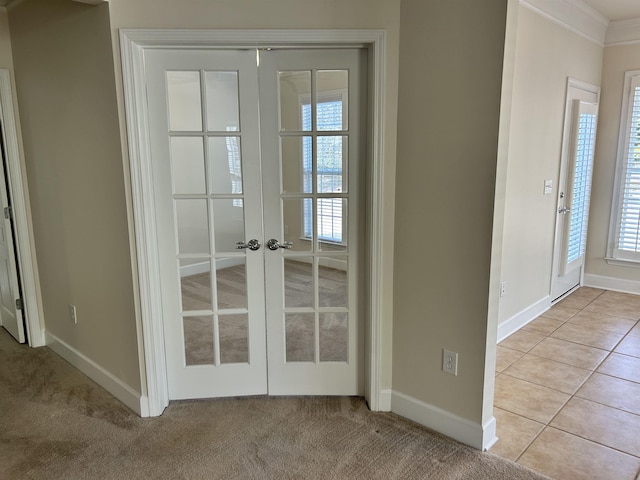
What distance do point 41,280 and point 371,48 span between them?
2.92 meters

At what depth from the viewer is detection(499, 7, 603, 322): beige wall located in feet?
11.5

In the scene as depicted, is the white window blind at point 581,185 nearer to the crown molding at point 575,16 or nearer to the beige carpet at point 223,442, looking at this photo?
the crown molding at point 575,16

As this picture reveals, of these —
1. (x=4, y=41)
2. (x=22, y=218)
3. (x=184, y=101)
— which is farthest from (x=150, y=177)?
(x=4, y=41)

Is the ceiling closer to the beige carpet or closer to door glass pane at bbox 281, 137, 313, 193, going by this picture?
door glass pane at bbox 281, 137, 313, 193

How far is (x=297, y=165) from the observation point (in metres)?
2.64

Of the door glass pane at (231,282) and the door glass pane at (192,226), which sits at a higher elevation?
the door glass pane at (192,226)

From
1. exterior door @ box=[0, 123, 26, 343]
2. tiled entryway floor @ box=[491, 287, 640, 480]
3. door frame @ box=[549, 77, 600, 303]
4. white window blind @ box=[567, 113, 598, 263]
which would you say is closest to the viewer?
tiled entryway floor @ box=[491, 287, 640, 480]

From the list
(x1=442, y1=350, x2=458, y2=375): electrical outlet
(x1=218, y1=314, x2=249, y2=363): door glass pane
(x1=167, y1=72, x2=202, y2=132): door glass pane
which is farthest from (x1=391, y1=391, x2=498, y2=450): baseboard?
(x1=167, y1=72, x2=202, y2=132): door glass pane

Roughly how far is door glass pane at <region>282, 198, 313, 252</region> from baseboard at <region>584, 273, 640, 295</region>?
3937 mm

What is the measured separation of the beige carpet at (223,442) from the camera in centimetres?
223

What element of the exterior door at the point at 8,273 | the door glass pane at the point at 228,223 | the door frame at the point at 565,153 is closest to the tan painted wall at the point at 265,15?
the door glass pane at the point at 228,223

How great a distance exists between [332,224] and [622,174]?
375 centimetres

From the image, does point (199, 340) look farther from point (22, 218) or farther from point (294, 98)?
point (22, 218)

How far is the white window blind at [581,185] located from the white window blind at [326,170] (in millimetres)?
2918
